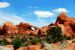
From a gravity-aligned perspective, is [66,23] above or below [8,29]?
above

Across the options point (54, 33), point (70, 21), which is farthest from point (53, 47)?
point (70, 21)

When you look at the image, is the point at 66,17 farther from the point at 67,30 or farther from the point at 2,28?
the point at 2,28

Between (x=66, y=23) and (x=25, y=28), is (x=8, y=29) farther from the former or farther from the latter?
(x=66, y=23)

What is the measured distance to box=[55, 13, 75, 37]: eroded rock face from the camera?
117600 mm

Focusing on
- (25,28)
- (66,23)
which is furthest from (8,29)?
(66,23)

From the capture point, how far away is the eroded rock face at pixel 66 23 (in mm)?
117600

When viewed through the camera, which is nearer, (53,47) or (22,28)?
(53,47)

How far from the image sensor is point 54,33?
79500 millimetres

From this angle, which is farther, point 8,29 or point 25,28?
point 25,28

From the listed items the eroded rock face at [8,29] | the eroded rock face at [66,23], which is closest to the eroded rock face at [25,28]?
the eroded rock face at [8,29]

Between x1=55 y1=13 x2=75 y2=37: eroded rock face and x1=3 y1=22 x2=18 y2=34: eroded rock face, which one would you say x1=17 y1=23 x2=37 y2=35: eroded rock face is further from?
x1=55 y1=13 x2=75 y2=37: eroded rock face

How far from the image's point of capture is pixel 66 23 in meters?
124

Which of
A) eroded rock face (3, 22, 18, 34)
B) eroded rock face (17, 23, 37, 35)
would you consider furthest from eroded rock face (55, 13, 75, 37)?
eroded rock face (3, 22, 18, 34)

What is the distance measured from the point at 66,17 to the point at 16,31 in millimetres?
30288
